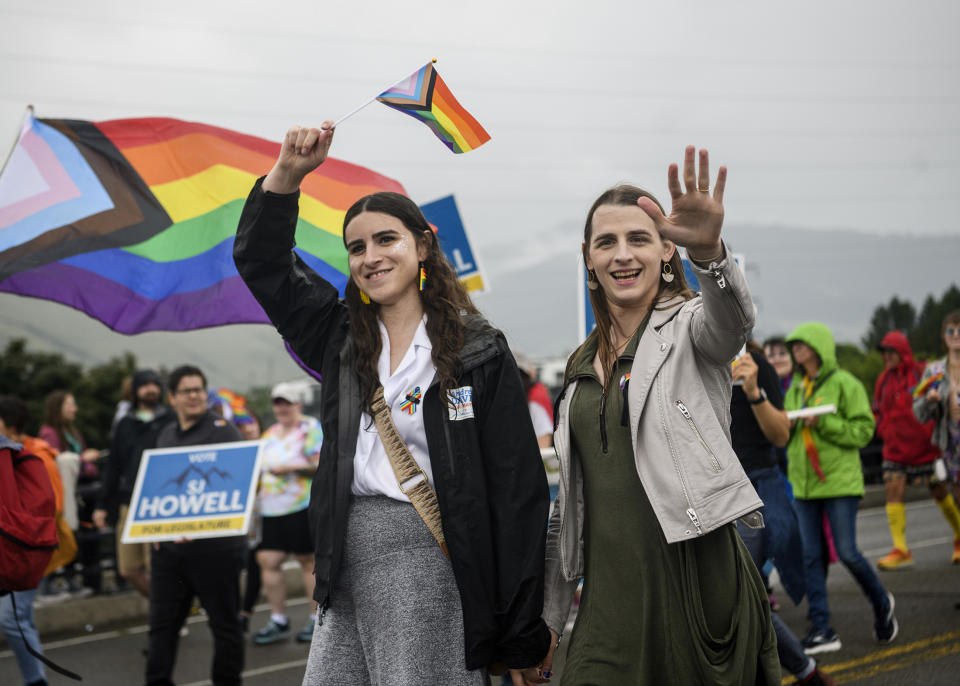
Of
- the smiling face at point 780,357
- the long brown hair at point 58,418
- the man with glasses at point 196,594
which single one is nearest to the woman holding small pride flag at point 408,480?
the man with glasses at point 196,594

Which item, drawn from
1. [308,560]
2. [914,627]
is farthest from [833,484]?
[308,560]

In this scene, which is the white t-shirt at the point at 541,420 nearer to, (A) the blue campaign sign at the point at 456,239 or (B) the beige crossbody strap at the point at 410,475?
(A) the blue campaign sign at the point at 456,239

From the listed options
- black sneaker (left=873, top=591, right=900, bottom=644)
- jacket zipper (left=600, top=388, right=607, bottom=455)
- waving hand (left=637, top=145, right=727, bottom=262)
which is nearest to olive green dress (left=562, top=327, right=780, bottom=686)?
jacket zipper (left=600, top=388, right=607, bottom=455)

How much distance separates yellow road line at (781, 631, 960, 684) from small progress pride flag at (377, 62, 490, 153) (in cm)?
420

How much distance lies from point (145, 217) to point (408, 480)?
117 inches

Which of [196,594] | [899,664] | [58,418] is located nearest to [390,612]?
[196,594]

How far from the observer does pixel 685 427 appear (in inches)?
113

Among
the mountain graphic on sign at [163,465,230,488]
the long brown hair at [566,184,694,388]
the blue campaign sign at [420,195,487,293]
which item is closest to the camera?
the long brown hair at [566,184,694,388]

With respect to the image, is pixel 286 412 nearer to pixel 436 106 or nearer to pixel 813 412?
pixel 813 412

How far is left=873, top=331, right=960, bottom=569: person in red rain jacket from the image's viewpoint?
33.2 feet

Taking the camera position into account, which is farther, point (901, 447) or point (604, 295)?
point (901, 447)

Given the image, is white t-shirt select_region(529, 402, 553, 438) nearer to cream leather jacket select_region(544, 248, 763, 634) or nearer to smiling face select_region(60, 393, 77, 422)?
smiling face select_region(60, 393, 77, 422)

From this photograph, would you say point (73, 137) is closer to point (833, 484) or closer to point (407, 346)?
point (407, 346)

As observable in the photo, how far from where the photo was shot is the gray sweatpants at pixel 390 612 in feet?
9.25
